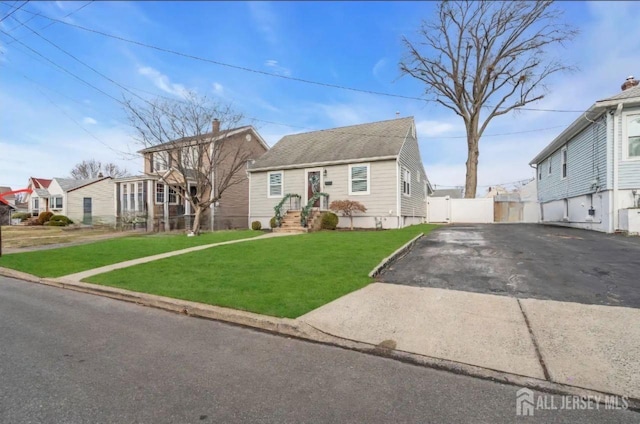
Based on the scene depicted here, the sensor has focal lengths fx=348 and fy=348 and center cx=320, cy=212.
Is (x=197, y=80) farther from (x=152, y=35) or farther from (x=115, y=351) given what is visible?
(x=115, y=351)

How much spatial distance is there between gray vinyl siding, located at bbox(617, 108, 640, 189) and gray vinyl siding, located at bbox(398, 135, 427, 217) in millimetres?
8182

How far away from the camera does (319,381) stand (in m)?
3.16

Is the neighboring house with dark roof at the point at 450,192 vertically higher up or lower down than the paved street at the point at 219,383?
higher up

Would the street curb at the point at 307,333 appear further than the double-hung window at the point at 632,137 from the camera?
No

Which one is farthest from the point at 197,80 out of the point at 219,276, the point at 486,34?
the point at 486,34

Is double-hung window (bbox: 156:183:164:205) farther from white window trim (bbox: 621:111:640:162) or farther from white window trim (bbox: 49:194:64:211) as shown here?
white window trim (bbox: 621:111:640:162)

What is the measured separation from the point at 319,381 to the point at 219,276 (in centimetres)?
462

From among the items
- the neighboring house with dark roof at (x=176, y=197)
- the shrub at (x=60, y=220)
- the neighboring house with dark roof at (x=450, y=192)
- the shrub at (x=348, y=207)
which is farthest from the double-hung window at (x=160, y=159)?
the neighboring house with dark roof at (x=450, y=192)

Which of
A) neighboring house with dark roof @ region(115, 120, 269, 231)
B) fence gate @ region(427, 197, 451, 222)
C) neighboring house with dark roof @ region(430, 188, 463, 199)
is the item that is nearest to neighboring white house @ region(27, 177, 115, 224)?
neighboring house with dark roof @ region(115, 120, 269, 231)

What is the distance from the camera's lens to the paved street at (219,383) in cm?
264

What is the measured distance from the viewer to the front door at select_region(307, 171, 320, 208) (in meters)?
18.8

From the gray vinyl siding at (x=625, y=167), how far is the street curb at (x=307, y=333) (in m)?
12.9

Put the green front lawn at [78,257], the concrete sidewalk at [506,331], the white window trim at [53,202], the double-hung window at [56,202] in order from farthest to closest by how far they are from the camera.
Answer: the double-hung window at [56,202] → the white window trim at [53,202] → the green front lawn at [78,257] → the concrete sidewalk at [506,331]

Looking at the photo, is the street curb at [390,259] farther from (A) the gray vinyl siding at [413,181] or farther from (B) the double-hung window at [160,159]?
(B) the double-hung window at [160,159]
